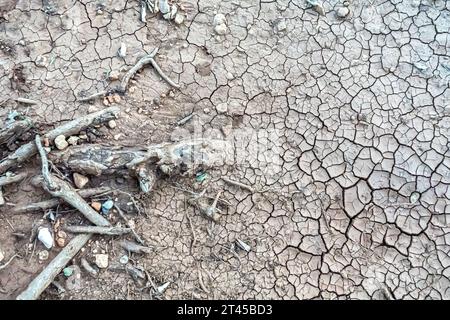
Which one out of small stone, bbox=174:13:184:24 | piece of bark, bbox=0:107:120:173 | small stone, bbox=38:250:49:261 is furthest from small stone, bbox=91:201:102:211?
small stone, bbox=174:13:184:24

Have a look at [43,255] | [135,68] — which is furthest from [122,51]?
[43,255]

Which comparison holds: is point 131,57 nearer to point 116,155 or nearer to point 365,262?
point 116,155

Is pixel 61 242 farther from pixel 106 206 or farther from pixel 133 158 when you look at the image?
pixel 133 158

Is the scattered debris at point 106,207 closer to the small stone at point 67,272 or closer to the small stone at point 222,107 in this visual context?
the small stone at point 67,272

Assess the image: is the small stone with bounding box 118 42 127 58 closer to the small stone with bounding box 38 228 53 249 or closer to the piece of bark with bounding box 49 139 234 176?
the piece of bark with bounding box 49 139 234 176

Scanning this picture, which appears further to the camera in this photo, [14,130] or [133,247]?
[14,130]
